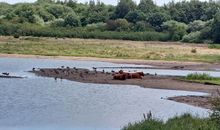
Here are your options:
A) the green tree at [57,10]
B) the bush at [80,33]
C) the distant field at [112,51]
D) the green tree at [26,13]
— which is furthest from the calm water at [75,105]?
the green tree at [57,10]

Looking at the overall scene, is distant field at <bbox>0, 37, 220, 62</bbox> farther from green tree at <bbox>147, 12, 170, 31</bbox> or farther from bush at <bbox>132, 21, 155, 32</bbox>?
green tree at <bbox>147, 12, 170, 31</bbox>

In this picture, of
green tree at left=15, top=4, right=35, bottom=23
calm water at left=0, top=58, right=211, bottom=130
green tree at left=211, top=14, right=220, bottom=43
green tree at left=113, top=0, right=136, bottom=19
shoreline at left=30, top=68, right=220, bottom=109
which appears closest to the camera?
calm water at left=0, top=58, right=211, bottom=130

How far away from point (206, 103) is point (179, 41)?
217 ft

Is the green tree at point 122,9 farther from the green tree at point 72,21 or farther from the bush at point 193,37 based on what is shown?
the bush at point 193,37

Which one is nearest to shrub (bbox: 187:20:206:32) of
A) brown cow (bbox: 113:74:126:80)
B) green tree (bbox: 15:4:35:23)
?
green tree (bbox: 15:4:35:23)

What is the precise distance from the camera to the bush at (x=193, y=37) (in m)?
97.9

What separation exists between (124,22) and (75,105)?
75430mm

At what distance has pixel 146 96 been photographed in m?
39.1

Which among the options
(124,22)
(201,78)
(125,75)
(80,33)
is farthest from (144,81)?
(124,22)

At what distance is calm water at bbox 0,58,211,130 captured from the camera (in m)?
27.8

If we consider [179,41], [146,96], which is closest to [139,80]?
[146,96]

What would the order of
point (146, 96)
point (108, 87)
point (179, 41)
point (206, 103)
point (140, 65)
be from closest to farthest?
point (206, 103) < point (146, 96) < point (108, 87) < point (140, 65) < point (179, 41)

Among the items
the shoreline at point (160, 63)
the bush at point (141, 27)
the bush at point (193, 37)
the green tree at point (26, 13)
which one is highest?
the green tree at point (26, 13)

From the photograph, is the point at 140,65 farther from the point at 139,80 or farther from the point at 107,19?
the point at 107,19
